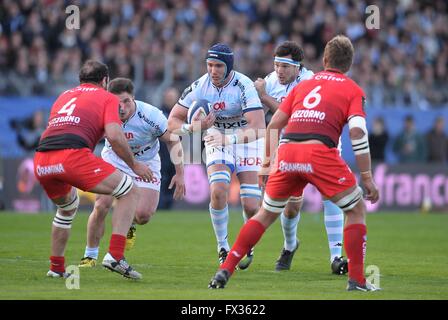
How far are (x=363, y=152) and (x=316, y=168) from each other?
0.52m

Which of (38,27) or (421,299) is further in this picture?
(38,27)

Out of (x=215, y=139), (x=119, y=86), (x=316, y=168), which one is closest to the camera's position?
(x=316, y=168)

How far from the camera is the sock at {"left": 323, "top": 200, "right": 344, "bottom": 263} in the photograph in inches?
510

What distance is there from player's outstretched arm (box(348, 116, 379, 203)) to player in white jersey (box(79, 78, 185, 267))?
3.16 metres

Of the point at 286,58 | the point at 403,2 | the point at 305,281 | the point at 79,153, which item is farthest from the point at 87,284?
the point at 403,2

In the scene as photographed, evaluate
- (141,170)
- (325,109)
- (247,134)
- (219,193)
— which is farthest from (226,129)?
(325,109)

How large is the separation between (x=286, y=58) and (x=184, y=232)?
700 centimetres

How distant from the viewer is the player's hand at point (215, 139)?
13.4m

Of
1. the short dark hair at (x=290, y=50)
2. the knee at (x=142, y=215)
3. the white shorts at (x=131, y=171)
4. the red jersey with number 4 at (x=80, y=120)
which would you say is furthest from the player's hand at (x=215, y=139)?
the red jersey with number 4 at (x=80, y=120)

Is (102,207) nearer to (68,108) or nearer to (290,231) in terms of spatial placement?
(68,108)

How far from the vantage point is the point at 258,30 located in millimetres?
30062

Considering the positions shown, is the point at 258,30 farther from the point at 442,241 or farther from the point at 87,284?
the point at 87,284

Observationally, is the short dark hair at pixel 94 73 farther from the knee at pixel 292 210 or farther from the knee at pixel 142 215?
the knee at pixel 292 210

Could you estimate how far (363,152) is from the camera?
33.1ft
